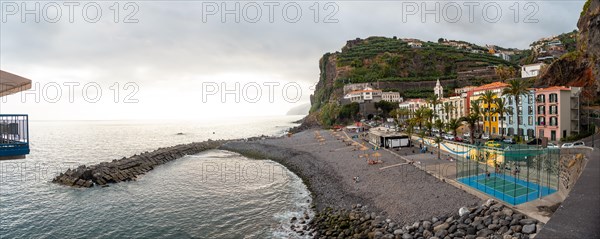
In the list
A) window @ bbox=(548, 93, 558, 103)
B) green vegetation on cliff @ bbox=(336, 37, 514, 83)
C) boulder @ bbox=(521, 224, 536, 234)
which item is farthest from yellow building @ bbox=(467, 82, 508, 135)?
green vegetation on cliff @ bbox=(336, 37, 514, 83)

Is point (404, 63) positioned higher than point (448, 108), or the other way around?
point (404, 63)

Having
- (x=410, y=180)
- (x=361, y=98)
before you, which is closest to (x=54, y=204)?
(x=410, y=180)

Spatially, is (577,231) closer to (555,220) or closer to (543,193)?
(555,220)

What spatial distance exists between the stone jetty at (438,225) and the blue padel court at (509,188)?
4.52ft

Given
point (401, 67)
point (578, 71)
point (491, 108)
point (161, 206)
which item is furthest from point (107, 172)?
point (401, 67)

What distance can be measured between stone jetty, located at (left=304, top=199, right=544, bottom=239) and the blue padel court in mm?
1378

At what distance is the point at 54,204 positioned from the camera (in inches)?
1115

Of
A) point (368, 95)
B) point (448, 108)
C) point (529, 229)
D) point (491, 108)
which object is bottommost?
point (529, 229)

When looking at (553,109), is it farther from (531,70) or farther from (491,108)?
(531,70)

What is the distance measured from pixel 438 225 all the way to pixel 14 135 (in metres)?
22.1

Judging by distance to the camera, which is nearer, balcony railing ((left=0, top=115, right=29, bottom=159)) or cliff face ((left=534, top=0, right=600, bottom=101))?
balcony railing ((left=0, top=115, right=29, bottom=159))

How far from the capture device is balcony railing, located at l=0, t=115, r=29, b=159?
12.4 metres

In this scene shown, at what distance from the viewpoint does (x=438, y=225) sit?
17250 millimetres

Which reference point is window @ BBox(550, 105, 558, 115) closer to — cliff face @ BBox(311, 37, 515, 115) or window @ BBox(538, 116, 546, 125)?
window @ BBox(538, 116, 546, 125)
